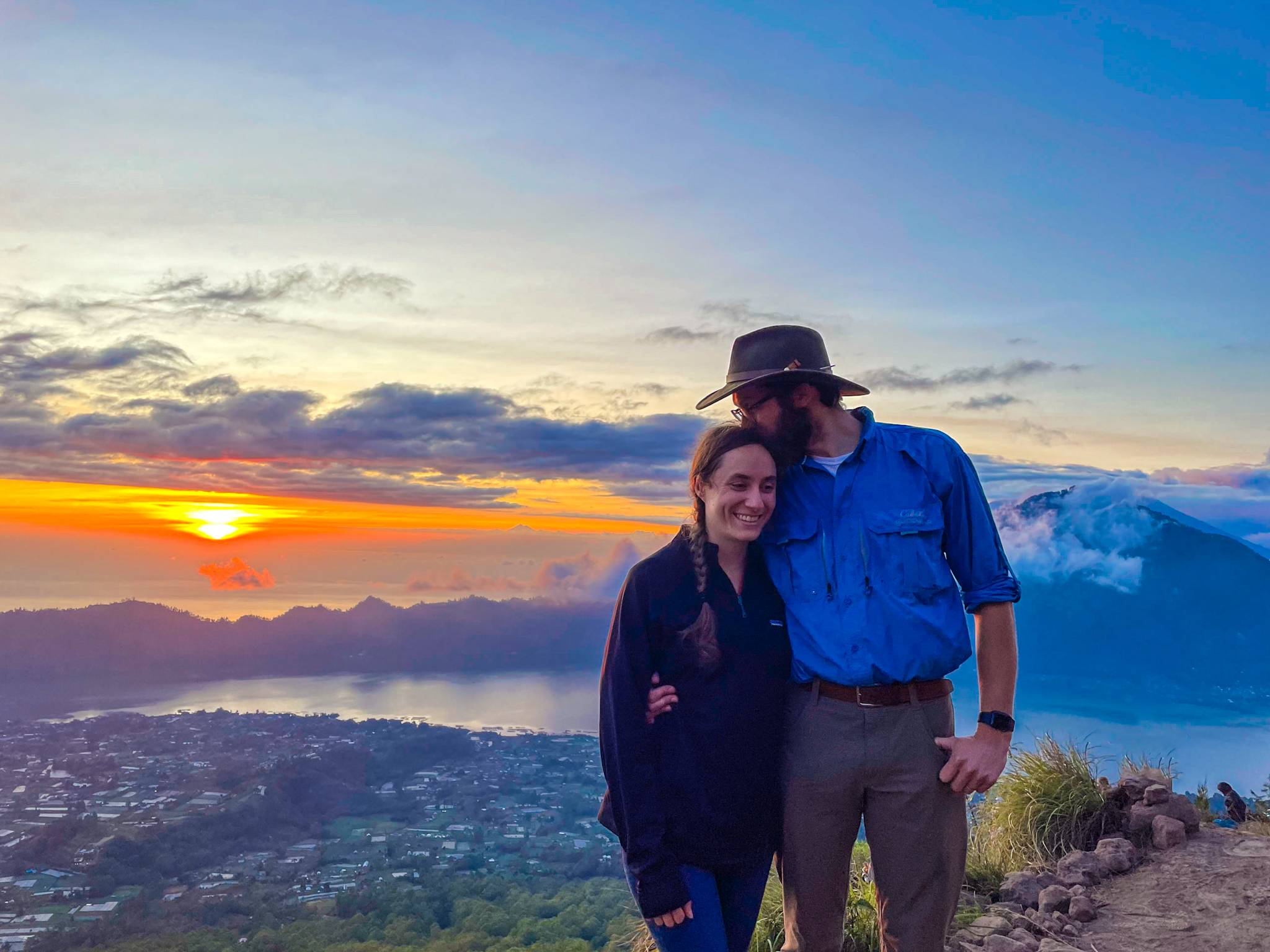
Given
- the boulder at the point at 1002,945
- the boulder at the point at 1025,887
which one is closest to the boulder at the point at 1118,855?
the boulder at the point at 1025,887

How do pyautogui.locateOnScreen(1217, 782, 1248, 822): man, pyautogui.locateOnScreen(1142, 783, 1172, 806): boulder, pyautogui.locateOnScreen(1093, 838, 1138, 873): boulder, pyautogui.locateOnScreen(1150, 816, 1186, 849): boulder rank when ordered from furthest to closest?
pyautogui.locateOnScreen(1217, 782, 1248, 822): man, pyautogui.locateOnScreen(1142, 783, 1172, 806): boulder, pyautogui.locateOnScreen(1150, 816, 1186, 849): boulder, pyautogui.locateOnScreen(1093, 838, 1138, 873): boulder

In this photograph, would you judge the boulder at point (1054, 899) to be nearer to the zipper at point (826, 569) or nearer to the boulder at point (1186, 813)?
the boulder at point (1186, 813)

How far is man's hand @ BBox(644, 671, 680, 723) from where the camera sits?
315 cm

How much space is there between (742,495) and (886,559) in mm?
553

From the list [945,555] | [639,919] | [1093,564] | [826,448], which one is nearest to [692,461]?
[826,448]

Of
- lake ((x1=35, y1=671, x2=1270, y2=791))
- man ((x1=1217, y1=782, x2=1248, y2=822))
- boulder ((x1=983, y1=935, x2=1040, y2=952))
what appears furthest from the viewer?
lake ((x1=35, y1=671, x2=1270, y2=791))

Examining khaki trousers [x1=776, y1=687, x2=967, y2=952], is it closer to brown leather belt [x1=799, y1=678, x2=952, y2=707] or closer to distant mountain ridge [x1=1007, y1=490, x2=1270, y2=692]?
brown leather belt [x1=799, y1=678, x2=952, y2=707]

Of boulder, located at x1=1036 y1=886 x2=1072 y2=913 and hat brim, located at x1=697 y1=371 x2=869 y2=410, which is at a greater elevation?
hat brim, located at x1=697 y1=371 x2=869 y2=410

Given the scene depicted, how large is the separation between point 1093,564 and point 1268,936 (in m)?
57.1

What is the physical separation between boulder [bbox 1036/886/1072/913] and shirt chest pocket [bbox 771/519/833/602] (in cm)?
416

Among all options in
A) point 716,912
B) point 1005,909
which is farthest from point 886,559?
point 1005,909

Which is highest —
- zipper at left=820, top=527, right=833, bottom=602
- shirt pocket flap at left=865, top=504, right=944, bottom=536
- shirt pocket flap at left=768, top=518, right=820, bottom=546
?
shirt pocket flap at left=865, top=504, right=944, bottom=536

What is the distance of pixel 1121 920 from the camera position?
613cm

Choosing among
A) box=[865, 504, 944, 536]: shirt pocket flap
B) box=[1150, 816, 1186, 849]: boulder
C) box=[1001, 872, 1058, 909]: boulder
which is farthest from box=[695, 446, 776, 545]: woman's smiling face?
box=[1150, 816, 1186, 849]: boulder
